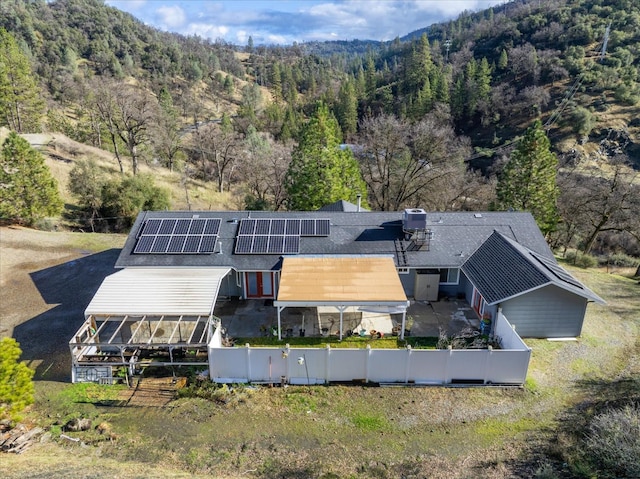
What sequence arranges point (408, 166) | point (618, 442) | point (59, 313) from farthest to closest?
point (408, 166) < point (59, 313) < point (618, 442)

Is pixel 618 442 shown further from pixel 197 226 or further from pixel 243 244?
pixel 197 226

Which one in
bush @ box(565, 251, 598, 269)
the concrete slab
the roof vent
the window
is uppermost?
the roof vent

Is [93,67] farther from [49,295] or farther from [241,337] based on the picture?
[241,337]

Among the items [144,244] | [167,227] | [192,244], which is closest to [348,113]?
[167,227]

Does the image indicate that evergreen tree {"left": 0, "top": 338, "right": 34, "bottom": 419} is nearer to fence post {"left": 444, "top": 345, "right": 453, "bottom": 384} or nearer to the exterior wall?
fence post {"left": 444, "top": 345, "right": 453, "bottom": 384}

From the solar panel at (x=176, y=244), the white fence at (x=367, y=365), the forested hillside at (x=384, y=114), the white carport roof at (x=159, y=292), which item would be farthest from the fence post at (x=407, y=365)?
the forested hillside at (x=384, y=114)

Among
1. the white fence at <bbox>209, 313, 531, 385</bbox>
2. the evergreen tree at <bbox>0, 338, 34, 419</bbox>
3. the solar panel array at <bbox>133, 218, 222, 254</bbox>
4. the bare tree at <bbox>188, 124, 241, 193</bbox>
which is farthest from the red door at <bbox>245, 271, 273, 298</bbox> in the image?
the bare tree at <bbox>188, 124, 241, 193</bbox>
